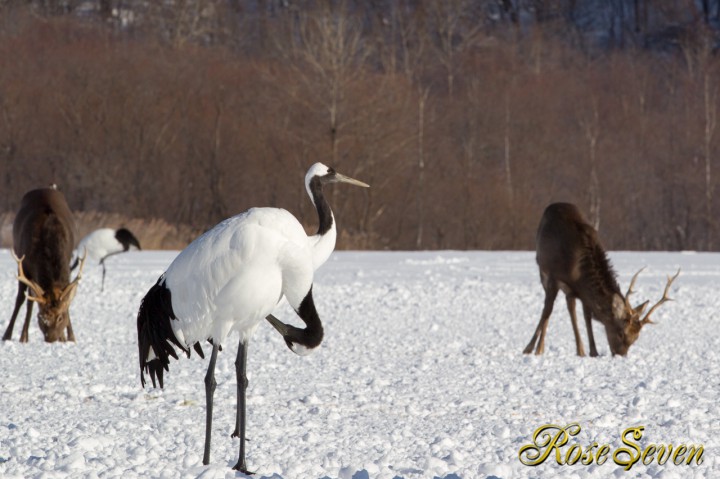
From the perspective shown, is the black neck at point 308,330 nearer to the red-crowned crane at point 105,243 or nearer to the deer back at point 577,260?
the deer back at point 577,260

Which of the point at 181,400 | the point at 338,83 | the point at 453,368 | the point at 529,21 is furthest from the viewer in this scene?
the point at 529,21

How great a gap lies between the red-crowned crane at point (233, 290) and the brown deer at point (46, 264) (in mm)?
5240

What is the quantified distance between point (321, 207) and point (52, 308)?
520cm

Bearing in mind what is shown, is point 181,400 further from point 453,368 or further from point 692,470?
point 692,470

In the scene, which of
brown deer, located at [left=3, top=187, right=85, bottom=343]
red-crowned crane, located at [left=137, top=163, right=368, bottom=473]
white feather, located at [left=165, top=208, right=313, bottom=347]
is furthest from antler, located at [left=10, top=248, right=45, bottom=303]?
white feather, located at [left=165, top=208, right=313, bottom=347]

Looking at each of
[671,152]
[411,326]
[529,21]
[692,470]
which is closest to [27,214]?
[411,326]

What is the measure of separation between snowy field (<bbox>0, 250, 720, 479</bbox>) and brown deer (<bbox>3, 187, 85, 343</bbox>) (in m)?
0.30

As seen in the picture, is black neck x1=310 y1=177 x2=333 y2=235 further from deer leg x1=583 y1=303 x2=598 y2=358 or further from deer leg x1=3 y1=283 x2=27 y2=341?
deer leg x1=3 y1=283 x2=27 y2=341

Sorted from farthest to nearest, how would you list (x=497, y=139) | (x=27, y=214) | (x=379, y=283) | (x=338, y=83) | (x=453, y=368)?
(x=497, y=139) → (x=338, y=83) → (x=379, y=283) → (x=27, y=214) → (x=453, y=368)

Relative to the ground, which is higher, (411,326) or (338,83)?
(338,83)

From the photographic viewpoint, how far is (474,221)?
33.8m

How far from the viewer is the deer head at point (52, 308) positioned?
441 inches

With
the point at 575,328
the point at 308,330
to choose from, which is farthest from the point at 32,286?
the point at 308,330

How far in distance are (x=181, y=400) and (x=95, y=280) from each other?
31.9ft
